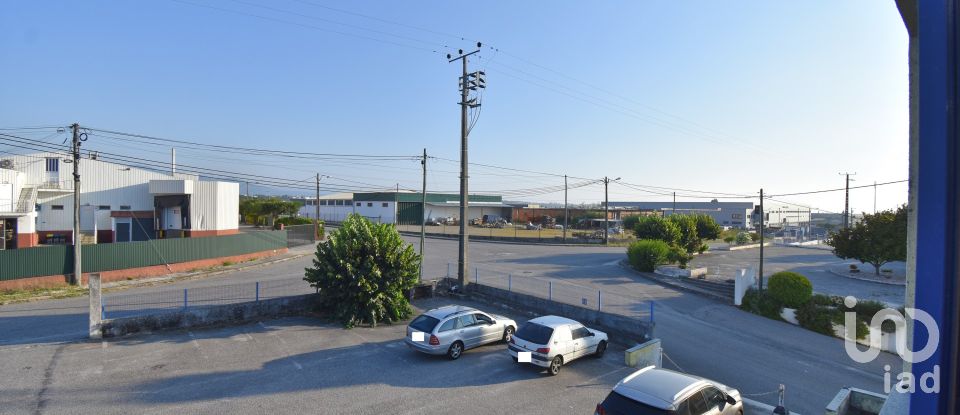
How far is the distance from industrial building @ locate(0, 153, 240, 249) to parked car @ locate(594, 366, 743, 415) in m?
37.2

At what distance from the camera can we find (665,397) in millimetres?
7934

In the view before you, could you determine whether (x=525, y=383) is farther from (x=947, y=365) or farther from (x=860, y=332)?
(x=860, y=332)

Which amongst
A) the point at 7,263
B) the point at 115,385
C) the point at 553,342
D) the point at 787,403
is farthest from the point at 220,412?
Answer: the point at 7,263

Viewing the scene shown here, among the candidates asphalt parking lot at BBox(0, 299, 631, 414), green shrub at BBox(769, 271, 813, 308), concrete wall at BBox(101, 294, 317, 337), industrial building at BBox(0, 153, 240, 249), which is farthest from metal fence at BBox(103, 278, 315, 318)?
green shrub at BBox(769, 271, 813, 308)

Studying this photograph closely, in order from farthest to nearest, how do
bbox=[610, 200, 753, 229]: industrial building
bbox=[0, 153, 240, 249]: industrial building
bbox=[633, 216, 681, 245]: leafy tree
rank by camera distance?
bbox=[610, 200, 753, 229]: industrial building
bbox=[633, 216, 681, 245]: leafy tree
bbox=[0, 153, 240, 249]: industrial building

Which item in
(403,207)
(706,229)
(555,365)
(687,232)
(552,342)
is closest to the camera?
(552,342)

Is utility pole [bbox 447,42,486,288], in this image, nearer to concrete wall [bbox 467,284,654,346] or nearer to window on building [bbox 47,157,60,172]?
concrete wall [bbox 467,284,654,346]

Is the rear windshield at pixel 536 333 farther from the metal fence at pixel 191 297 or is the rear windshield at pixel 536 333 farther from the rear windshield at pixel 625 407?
the metal fence at pixel 191 297

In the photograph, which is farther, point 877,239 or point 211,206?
point 211,206

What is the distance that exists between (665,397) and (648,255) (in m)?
25.4

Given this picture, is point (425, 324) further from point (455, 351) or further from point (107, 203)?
point (107, 203)

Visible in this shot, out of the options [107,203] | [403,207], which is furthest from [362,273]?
[403,207]

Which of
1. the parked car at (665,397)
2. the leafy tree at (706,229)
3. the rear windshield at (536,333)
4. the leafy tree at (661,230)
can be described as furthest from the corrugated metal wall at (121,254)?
the leafy tree at (706,229)

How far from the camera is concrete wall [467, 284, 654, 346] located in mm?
15406
